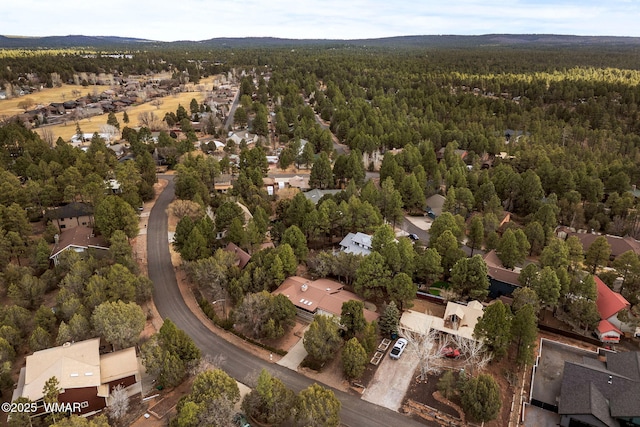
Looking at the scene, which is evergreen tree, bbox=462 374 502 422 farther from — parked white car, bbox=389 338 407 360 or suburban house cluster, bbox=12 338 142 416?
suburban house cluster, bbox=12 338 142 416

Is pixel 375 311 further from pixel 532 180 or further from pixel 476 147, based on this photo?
pixel 476 147

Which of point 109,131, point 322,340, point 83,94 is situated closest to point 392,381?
point 322,340

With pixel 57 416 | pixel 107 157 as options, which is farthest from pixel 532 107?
pixel 57 416

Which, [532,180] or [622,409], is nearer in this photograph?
[622,409]

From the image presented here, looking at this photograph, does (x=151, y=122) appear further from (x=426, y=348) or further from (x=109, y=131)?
(x=426, y=348)

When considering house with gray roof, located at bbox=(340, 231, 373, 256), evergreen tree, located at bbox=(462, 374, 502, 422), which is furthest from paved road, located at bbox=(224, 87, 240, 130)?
evergreen tree, located at bbox=(462, 374, 502, 422)

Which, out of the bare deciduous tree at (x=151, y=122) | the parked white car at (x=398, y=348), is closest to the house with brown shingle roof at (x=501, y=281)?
the parked white car at (x=398, y=348)

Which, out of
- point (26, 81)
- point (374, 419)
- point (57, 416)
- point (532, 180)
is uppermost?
point (26, 81)

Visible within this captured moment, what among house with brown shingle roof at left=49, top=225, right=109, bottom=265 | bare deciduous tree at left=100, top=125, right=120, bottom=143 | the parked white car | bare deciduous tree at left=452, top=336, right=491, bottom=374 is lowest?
the parked white car
